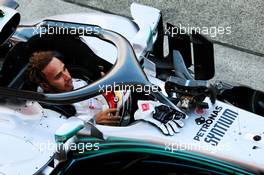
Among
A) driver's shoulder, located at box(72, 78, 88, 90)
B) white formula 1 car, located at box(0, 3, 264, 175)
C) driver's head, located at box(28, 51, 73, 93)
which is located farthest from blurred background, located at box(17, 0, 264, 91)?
driver's head, located at box(28, 51, 73, 93)

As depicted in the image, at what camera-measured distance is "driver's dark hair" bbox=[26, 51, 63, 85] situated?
4.71 m

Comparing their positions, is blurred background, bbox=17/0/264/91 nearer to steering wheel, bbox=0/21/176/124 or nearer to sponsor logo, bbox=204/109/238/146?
sponsor logo, bbox=204/109/238/146

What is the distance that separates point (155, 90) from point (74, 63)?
1076 mm

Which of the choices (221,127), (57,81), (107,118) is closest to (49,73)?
(57,81)

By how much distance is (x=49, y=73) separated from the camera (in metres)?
4.72

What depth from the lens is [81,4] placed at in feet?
24.7

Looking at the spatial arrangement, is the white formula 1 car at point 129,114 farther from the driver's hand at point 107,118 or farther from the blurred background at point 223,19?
the blurred background at point 223,19

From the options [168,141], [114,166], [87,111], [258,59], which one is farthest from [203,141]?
[258,59]

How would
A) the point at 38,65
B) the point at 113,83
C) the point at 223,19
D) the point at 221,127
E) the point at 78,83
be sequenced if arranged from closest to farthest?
1. the point at 113,83
2. the point at 221,127
3. the point at 38,65
4. the point at 78,83
5. the point at 223,19

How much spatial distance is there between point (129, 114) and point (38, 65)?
82cm

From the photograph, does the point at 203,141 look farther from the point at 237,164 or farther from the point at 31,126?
the point at 31,126

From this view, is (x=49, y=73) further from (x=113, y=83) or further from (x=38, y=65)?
(x=113, y=83)

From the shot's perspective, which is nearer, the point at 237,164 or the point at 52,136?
the point at 237,164

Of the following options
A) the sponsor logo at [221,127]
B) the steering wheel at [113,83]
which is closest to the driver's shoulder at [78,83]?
the steering wheel at [113,83]
